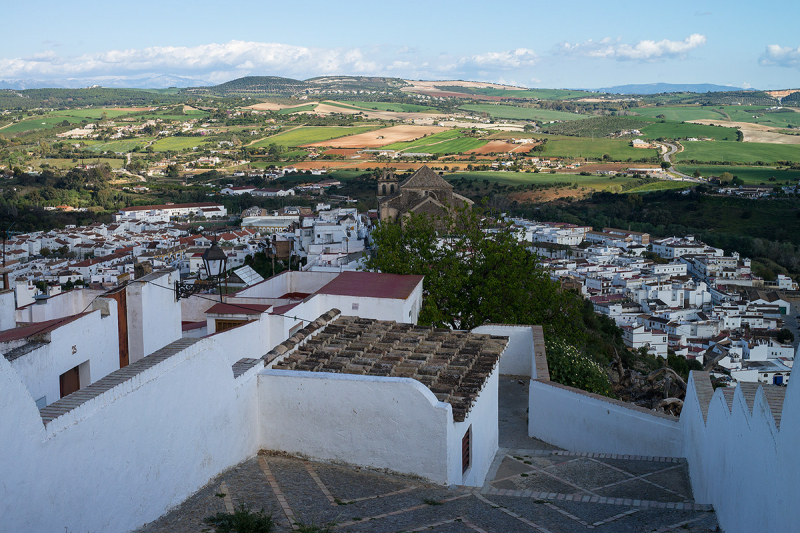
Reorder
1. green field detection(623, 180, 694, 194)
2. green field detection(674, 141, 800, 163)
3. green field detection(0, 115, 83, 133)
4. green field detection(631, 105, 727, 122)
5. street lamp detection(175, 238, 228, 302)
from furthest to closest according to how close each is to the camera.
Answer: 1. green field detection(631, 105, 727, 122)
2. green field detection(0, 115, 83, 133)
3. green field detection(674, 141, 800, 163)
4. green field detection(623, 180, 694, 194)
5. street lamp detection(175, 238, 228, 302)

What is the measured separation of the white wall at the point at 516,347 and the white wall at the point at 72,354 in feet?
18.0

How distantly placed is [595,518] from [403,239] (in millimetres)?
9722

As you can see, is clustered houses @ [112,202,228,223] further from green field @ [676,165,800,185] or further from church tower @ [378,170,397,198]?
green field @ [676,165,800,185]

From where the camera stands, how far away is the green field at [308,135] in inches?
4366

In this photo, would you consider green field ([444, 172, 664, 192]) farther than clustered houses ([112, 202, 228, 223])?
Yes

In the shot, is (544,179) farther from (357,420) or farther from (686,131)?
(357,420)

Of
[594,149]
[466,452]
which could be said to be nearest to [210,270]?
[466,452]

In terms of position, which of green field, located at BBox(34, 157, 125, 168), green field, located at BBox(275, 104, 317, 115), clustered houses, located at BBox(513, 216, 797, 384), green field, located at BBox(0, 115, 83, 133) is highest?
green field, located at BBox(275, 104, 317, 115)

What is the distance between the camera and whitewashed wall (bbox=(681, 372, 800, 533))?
3.53 meters

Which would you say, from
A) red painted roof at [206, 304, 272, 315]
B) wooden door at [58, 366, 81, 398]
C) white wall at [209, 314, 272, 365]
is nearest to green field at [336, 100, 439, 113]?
red painted roof at [206, 304, 272, 315]

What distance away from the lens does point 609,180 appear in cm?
7994

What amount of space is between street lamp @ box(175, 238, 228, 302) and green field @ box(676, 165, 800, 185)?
80337 millimetres

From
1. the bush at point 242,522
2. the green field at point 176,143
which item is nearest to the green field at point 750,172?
the green field at point 176,143

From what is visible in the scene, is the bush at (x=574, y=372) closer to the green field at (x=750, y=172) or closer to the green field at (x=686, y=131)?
the green field at (x=750, y=172)
